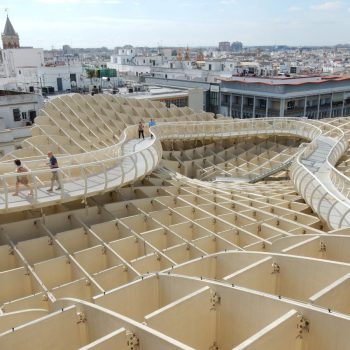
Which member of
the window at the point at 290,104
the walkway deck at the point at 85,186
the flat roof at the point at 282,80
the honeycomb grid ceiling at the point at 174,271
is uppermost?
the flat roof at the point at 282,80

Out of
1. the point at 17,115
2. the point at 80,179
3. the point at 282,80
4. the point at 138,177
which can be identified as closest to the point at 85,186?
the point at 80,179

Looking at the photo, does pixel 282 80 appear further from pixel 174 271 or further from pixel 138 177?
pixel 174 271

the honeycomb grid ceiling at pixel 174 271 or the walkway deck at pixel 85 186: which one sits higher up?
the walkway deck at pixel 85 186

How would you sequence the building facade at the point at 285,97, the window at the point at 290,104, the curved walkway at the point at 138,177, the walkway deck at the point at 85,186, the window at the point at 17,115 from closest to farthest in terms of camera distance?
the walkway deck at the point at 85,186, the curved walkway at the point at 138,177, the window at the point at 17,115, the building facade at the point at 285,97, the window at the point at 290,104

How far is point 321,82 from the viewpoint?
8306 cm

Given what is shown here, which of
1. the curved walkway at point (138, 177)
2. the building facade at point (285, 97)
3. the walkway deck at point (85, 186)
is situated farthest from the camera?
the building facade at point (285, 97)

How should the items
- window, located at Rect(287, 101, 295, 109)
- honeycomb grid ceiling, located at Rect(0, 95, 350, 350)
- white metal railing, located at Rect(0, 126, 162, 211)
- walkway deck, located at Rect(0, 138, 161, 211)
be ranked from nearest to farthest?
honeycomb grid ceiling, located at Rect(0, 95, 350, 350) → white metal railing, located at Rect(0, 126, 162, 211) → walkway deck, located at Rect(0, 138, 161, 211) → window, located at Rect(287, 101, 295, 109)

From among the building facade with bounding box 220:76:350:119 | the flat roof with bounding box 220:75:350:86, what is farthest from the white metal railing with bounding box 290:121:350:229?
the flat roof with bounding box 220:75:350:86

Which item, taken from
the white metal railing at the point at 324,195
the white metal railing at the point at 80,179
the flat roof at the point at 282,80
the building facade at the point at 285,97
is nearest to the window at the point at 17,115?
the white metal railing at the point at 80,179

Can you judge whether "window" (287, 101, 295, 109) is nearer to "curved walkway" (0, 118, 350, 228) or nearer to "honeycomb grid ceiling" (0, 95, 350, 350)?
"curved walkway" (0, 118, 350, 228)

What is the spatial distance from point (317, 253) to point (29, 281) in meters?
10.1

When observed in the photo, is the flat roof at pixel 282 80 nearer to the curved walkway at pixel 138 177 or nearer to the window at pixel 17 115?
the curved walkway at pixel 138 177

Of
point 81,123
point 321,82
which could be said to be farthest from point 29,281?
point 321,82

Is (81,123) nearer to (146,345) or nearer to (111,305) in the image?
(111,305)
